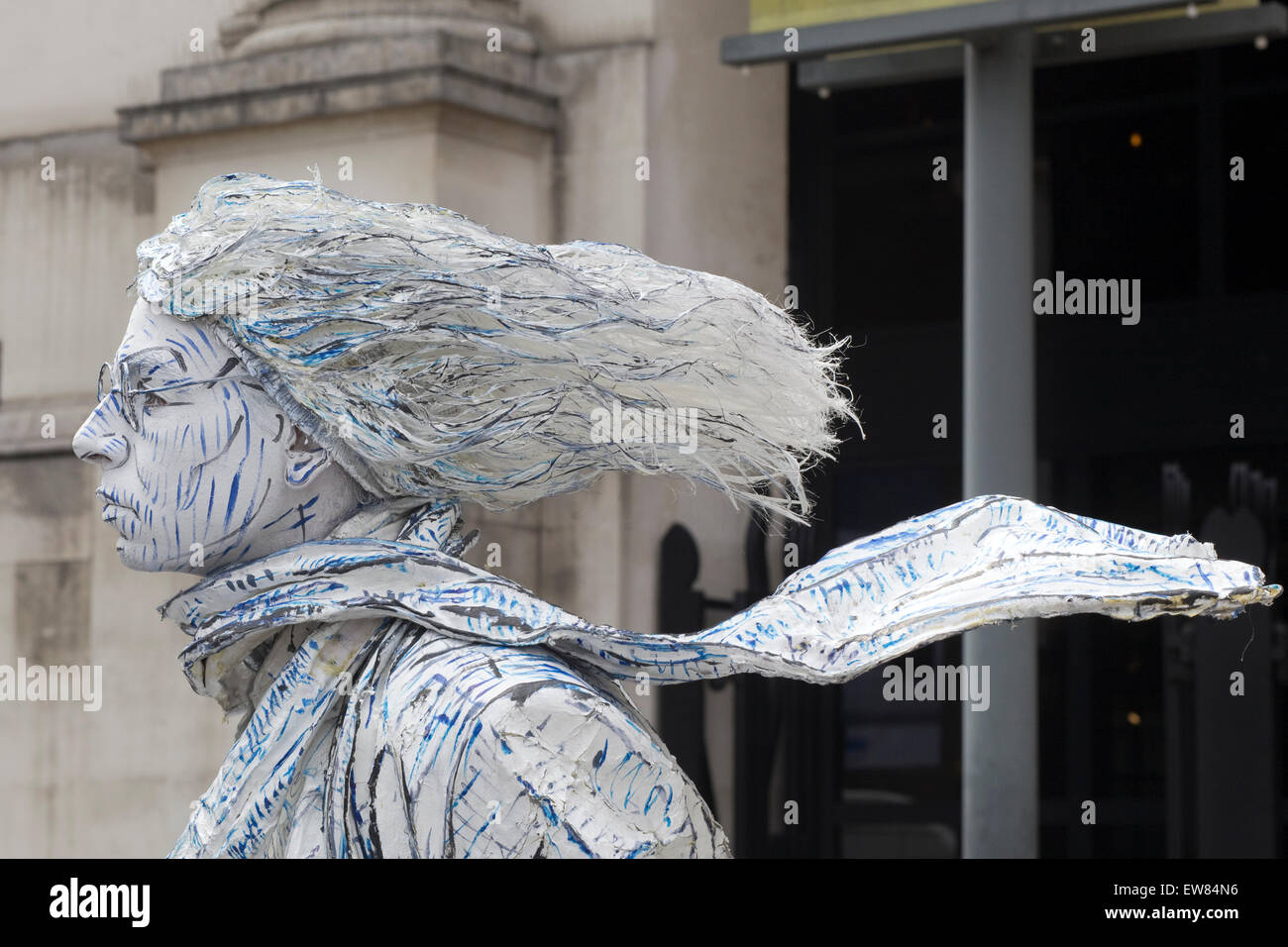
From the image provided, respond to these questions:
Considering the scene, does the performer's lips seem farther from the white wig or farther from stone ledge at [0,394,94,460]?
stone ledge at [0,394,94,460]

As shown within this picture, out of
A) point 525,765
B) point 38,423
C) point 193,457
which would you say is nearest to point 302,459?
point 193,457

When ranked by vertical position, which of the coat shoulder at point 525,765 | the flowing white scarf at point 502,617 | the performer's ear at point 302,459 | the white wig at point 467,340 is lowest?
the coat shoulder at point 525,765

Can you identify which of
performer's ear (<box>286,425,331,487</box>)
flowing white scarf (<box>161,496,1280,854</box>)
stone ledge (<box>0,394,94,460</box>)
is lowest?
flowing white scarf (<box>161,496,1280,854</box>)

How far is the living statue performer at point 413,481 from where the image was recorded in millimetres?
2178

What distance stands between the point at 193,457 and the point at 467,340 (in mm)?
335

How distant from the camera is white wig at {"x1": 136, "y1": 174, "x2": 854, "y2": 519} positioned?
7.61ft

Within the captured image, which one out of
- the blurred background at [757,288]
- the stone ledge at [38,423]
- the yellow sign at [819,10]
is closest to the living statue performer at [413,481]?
the yellow sign at [819,10]

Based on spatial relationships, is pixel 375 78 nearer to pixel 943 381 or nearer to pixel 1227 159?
pixel 943 381

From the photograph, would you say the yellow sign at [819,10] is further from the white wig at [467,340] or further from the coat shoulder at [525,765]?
the coat shoulder at [525,765]

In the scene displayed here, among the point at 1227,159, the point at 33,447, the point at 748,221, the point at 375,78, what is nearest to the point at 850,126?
the point at 748,221

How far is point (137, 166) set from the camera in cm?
926

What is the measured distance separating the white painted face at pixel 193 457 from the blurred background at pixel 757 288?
5.80m

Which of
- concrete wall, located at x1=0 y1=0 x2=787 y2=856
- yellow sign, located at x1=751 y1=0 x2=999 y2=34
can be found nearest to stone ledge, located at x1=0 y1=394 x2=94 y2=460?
concrete wall, located at x1=0 y1=0 x2=787 y2=856
